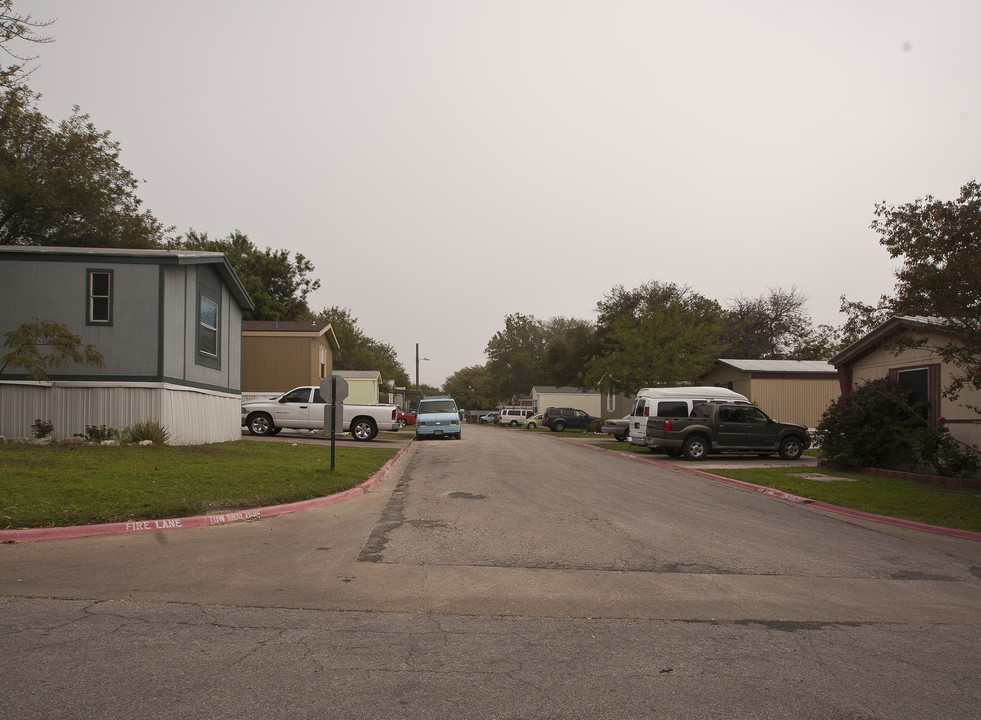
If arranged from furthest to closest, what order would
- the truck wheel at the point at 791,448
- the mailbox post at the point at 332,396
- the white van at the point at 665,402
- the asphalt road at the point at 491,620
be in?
1. the truck wheel at the point at 791,448
2. the white van at the point at 665,402
3. the mailbox post at the point at 332,396
4. the asphalt road at the point at 491,620

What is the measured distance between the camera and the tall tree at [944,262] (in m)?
11.6

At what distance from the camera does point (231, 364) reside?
22.0 metres

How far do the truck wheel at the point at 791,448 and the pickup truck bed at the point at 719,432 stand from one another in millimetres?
31

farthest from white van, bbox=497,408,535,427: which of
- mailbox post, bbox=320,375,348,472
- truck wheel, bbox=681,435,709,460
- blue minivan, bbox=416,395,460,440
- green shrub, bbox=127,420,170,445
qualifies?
mailbox post, bbox=320,375,348,472

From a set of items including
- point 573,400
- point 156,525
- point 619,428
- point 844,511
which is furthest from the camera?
point 573,400

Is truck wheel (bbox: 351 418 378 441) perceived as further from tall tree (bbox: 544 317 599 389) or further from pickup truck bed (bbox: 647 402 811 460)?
tall tree (bbox: 544 317 599 389)

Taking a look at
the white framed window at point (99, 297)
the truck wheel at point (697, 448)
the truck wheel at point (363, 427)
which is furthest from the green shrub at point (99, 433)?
the truck wheel at point (697, 448)

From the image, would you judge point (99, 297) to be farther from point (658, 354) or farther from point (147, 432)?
point (658, 354)

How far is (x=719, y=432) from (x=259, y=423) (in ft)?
50.4

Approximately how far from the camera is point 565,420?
153 ft

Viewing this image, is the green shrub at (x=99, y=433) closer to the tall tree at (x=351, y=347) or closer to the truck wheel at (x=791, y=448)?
the truck wheel at (x=791, y=448)

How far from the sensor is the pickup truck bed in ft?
73.7

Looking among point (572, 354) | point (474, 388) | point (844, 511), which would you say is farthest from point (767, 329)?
point (474, 388)

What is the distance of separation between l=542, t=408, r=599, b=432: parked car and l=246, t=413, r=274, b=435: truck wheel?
24070 mm
